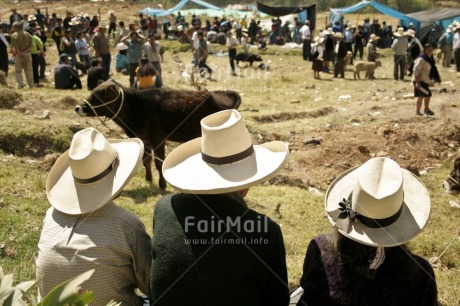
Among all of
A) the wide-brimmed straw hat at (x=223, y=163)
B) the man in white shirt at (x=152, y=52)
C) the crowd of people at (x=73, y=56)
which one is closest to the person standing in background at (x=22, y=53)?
the crowd of people at (x=73, y=56)

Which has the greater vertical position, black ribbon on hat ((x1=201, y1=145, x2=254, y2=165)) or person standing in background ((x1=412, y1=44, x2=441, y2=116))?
black ribbon on hat ((x1=201, y1=145, x2=254, y2=165))

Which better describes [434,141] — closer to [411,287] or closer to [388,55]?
[411,287]

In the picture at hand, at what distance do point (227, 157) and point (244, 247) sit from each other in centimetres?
69

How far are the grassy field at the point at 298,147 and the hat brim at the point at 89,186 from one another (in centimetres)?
154

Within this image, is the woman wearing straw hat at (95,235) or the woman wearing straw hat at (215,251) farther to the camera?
the woman wearing straw hat at (95,235)

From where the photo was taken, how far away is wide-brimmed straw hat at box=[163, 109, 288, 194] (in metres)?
3.32

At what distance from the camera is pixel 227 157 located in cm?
347

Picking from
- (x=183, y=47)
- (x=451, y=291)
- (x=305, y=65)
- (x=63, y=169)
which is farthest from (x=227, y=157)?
(x=183, y=47)

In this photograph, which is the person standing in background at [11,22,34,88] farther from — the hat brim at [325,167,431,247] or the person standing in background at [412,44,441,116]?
the hat brim at [325,167,431,247]

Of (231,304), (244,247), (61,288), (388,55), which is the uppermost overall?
(61,288)

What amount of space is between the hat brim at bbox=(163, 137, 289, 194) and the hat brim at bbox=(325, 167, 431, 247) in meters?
0.46

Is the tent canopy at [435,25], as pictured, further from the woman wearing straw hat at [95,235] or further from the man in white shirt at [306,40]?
the woman wearing straw hat at [95,235]

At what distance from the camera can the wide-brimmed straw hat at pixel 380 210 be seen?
290cm

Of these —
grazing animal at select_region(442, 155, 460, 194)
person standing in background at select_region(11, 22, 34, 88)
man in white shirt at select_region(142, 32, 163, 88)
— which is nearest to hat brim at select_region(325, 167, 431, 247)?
grazing animal at select_region(442, 155, 460, 194)
